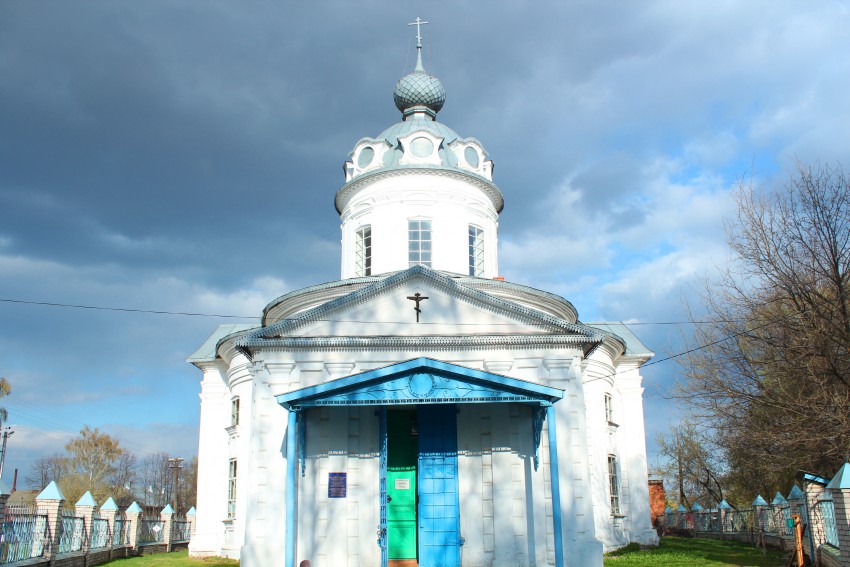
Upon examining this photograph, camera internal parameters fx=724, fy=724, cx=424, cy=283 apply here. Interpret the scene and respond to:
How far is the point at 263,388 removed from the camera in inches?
522

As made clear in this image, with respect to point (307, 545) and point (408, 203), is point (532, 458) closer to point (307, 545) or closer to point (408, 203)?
point (307, 545)

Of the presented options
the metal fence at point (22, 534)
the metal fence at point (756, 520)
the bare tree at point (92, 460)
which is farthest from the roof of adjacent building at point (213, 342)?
the bare tree at point (92, 460)

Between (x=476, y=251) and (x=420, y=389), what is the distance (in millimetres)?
8290

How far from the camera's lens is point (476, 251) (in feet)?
65.5

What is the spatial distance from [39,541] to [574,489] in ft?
34.4

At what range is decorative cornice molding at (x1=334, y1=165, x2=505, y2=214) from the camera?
1981 cm

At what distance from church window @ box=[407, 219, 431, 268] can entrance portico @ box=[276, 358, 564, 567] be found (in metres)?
6.58

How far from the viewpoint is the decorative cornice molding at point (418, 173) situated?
19812 mm

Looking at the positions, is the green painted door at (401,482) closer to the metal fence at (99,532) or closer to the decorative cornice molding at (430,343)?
the decorative cornice molding at (430,343)

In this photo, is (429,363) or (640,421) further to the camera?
(640,421)

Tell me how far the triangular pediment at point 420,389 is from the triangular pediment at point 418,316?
1.36 m

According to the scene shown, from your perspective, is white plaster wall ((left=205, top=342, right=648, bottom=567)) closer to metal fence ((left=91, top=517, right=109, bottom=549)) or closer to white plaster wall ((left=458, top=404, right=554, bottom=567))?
white plaster wall ((left=458, top=404, right=554, bottom=567))

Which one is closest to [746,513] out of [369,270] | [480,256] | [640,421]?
[640,421]

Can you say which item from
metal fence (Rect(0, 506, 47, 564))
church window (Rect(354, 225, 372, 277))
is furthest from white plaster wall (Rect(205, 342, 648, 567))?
church window (Rect(354, 225, 372, 277))
